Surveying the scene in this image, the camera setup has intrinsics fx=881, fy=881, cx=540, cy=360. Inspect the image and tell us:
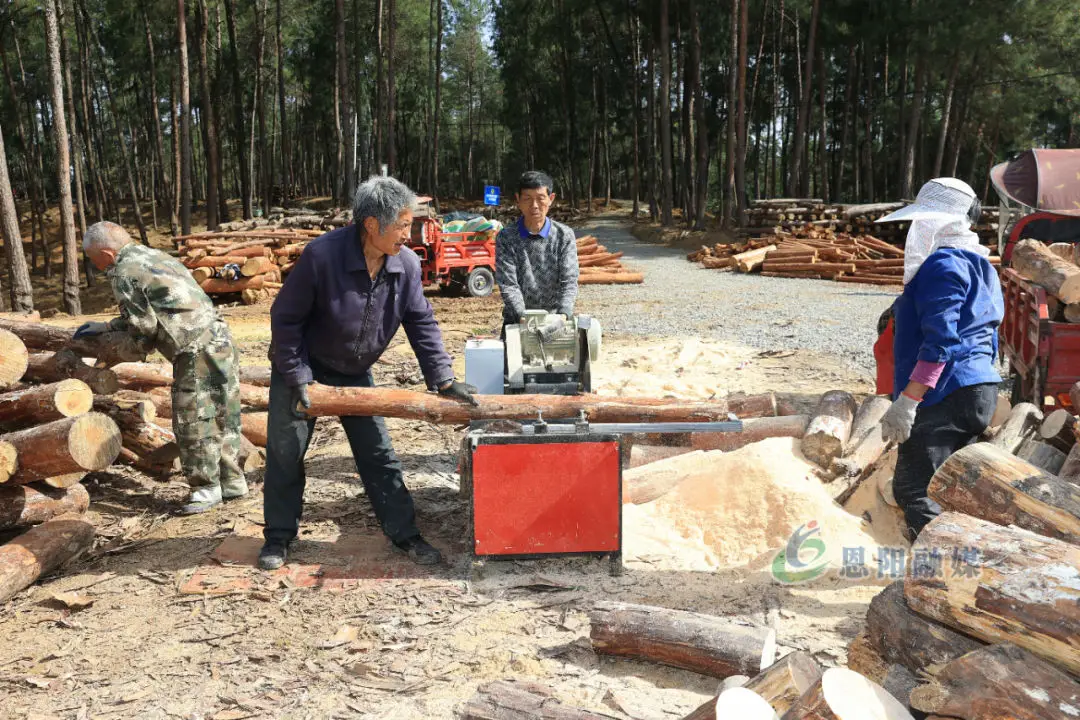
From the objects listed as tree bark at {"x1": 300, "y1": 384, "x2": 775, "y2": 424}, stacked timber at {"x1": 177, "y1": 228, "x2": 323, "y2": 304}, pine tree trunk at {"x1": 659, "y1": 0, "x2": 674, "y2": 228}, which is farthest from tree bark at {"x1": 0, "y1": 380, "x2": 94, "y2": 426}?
pine tree trunk at {"x1": 659, "y1": 0, "x2": 674, "y2": 228}

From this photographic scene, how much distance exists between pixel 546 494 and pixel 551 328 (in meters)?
1.27

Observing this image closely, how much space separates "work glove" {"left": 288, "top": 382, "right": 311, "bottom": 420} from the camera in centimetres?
454

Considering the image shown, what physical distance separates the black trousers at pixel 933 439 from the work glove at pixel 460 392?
2.16m

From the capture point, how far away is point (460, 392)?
15.2ft

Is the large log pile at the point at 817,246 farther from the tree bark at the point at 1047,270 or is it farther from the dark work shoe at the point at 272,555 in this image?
the dark work shoe at the point at 272,555

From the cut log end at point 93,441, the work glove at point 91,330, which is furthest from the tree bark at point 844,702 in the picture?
the work glove at point 91,330

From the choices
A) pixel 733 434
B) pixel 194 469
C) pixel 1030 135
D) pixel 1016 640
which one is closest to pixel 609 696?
pixel 1016 640

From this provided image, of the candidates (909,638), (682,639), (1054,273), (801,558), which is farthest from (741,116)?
(909,638)

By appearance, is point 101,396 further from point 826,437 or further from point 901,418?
point 901,418

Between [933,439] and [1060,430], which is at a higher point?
[933,439]

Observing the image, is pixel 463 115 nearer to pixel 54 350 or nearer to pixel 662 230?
pixel 662 230

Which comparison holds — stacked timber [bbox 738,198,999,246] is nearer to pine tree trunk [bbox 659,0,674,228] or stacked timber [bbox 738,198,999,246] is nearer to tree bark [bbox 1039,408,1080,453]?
pine tree trunk [bbox 659,0,674,228]

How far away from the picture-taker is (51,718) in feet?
11.0

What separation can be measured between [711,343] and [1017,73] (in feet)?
74.8
